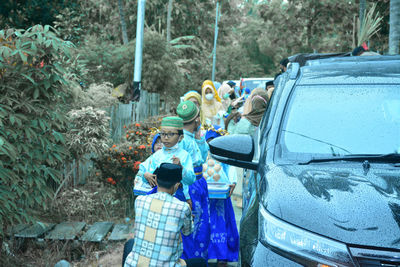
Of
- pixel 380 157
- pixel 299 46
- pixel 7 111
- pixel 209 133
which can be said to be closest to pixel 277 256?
pixel 380 157

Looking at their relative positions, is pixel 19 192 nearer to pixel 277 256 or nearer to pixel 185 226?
pixel 185 226

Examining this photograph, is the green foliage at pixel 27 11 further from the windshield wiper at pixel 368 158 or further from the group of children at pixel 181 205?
the windshield wiper at pixel 368 158

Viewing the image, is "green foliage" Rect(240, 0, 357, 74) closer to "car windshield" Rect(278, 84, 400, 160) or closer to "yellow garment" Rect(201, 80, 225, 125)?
"yellow garment" Rect(201, 80, 225, 125)

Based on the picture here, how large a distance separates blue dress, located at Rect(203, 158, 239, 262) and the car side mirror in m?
2.50

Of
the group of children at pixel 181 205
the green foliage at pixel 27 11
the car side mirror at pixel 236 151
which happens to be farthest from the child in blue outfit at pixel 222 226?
the green foliage at pixel 27 11

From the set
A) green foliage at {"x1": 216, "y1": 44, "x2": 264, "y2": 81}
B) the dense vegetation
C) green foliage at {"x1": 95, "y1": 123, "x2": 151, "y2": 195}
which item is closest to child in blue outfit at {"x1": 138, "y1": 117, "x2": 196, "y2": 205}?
the dense vegetation

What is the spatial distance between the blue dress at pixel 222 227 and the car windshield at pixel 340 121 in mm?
2661

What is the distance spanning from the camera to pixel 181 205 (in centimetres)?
333

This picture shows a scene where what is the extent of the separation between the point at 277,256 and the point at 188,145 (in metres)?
2.83

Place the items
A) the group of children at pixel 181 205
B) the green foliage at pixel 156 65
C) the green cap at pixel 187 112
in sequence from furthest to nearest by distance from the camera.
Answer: the green foliage at pixel 156 65, the green cap at pixel 187 112, the group of children at pixel 181 205

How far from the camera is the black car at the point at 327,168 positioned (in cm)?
211

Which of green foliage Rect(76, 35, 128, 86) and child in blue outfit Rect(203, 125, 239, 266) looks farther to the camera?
green foliage Rect(76, 35, 128, 86)

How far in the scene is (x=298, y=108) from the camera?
3.20m

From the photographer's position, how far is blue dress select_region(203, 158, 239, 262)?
5.51 meters
